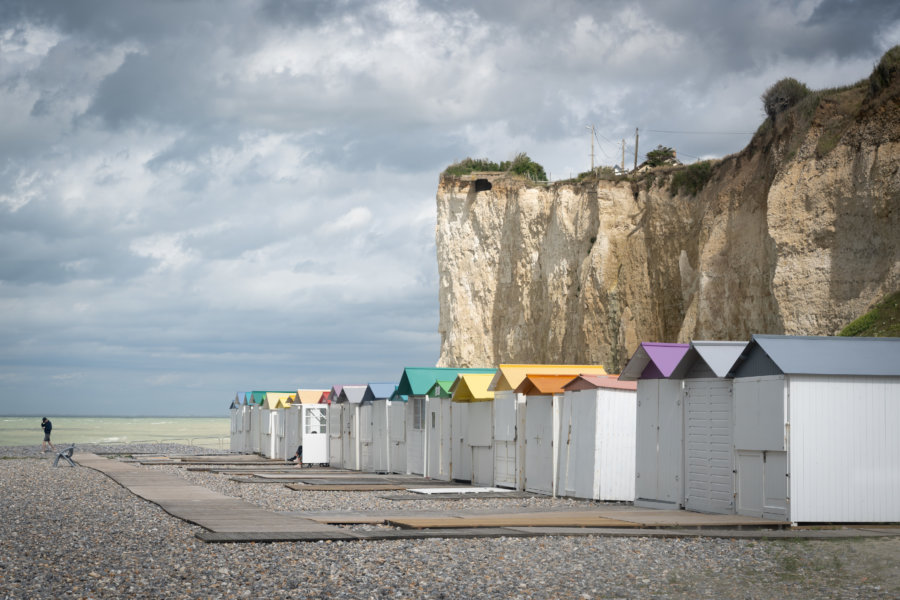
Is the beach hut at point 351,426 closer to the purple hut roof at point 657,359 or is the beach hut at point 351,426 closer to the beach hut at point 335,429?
the beach hut at point 335,429

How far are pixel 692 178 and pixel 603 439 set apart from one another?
28011mm

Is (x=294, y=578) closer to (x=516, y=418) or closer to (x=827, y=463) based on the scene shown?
(x=827, y=463)

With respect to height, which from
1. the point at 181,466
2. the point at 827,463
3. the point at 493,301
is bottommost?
the point at 181,466

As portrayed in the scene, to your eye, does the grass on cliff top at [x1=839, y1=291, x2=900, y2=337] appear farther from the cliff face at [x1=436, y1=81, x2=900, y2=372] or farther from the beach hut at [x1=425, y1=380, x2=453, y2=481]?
the beach hut at [x1=425, y1=380, x2=453, y2=481]

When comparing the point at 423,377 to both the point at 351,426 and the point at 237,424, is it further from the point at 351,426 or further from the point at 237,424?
the point at 237,424

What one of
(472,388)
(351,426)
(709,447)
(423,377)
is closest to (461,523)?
(709,447)

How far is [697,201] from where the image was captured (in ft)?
145

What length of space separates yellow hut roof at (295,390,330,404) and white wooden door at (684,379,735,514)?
23333mm

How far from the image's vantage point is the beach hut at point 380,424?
3062 centimetres

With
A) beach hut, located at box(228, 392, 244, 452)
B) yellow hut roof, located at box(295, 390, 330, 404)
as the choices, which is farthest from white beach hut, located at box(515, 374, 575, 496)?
beach hut, located at box(228, 392, 244, 452)

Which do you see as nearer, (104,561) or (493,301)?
(104,561)

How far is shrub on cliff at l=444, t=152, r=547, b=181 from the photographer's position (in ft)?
186

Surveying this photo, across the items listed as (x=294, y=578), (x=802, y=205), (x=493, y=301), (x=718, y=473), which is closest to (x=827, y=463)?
(x=718, y=473)

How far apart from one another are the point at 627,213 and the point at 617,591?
133 feet
